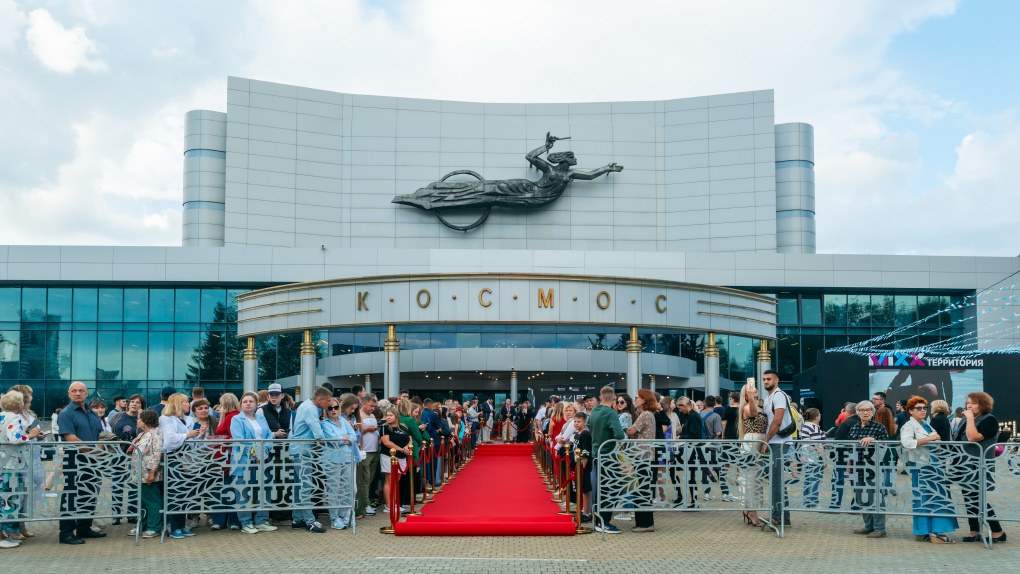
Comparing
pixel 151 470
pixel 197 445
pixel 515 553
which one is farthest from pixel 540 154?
pixel 515 553

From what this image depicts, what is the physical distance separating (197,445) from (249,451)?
1.97 ft

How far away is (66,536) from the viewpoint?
10461mm

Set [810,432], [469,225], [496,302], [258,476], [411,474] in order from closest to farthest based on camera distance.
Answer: [258,476]
[411,474]
[810,432]
[496,302]
[469,225]

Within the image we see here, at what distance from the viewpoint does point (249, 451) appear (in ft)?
35.7

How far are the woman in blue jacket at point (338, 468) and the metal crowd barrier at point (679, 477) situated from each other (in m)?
3.07

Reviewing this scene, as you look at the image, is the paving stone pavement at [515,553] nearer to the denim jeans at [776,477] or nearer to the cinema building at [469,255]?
the denim jeans at [776,477]

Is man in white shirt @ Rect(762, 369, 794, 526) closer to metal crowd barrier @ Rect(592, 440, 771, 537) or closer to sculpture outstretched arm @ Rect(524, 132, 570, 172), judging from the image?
metal crowd barrier @ Rect(592, 440, 771, 537)

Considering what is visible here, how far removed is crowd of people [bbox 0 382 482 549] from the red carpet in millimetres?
733

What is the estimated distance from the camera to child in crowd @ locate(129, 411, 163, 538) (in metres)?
10.5

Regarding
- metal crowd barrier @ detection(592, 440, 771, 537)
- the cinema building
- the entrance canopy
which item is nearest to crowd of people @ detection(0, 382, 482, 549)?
metal crowd barrier @ detection(592, 440, 771, 537)

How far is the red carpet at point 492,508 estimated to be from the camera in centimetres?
1091

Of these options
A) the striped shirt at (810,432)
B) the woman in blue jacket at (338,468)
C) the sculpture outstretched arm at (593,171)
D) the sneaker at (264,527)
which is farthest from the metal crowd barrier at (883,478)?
the sculpture outstretched arm at (593,171)

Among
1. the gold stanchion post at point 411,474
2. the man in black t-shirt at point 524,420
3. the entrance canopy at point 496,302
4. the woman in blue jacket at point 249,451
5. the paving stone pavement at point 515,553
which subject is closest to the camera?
the paving stone pavement at point 515,553

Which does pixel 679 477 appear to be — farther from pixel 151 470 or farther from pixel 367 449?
pixel 151 470
